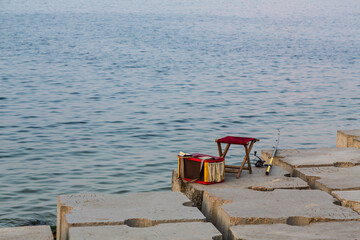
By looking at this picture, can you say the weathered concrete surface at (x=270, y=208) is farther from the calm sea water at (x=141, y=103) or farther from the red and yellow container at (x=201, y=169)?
the calm sea water at (x=141, y=103)

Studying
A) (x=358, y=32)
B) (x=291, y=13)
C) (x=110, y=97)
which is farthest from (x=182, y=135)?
(x=291, y=13)

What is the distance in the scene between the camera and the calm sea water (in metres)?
11.6

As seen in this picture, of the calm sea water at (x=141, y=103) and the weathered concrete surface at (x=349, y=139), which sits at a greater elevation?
the weathered concrete surface at (x=349, y=139)

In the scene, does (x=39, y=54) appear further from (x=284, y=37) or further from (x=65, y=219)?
(x=65, y=219)

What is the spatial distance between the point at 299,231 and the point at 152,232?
1.39 metres

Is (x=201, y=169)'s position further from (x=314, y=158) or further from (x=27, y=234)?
(x=27, y=234)

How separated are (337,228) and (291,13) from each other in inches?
3315

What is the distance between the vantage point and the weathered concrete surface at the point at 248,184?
7.58 metres

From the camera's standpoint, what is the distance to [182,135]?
15.0 metres

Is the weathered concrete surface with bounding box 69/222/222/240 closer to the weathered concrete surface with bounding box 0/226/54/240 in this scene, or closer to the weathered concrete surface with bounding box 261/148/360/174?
the weathered concrete surface with bounding box 0/226/54/240

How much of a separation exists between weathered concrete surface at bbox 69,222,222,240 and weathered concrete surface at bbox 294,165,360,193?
7.13 feet

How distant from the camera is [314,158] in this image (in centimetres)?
918

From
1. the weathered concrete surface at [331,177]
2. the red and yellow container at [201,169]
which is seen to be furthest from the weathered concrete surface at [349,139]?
the red and yellow container at [201,169]

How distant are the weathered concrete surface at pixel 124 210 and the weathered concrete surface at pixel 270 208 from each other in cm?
30
